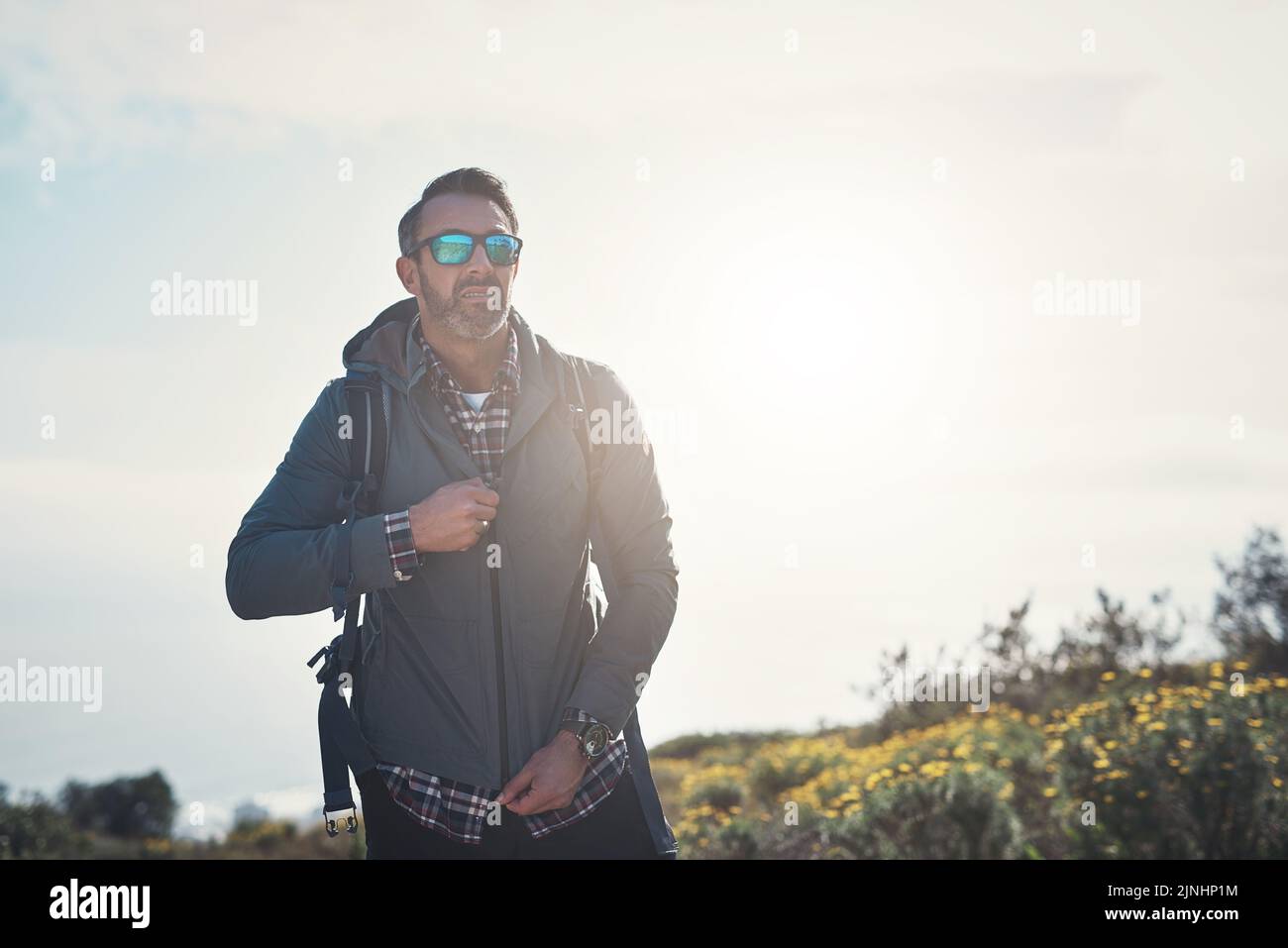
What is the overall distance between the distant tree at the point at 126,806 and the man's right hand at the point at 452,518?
1226cm

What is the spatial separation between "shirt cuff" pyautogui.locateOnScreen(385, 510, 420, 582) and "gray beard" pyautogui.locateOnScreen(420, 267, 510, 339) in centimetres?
61

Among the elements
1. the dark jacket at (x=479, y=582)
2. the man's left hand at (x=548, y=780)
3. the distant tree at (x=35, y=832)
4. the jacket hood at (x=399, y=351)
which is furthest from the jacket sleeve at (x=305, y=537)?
the distant tree at (x=35, y=832)

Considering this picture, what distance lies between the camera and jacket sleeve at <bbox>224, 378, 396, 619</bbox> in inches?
119

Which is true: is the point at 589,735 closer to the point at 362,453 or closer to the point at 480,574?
the point at 480,574

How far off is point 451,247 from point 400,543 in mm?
927

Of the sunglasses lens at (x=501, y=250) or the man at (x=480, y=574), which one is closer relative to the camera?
the man at (x=480, y=574)

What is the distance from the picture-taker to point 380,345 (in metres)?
3.40

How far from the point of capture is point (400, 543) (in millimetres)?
3014

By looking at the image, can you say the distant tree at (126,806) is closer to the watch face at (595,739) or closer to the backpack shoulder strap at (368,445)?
the backpack shoulder strap at (368,445)

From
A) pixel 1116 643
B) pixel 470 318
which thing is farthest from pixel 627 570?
pixel 1116 643

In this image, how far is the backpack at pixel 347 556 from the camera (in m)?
3.09
